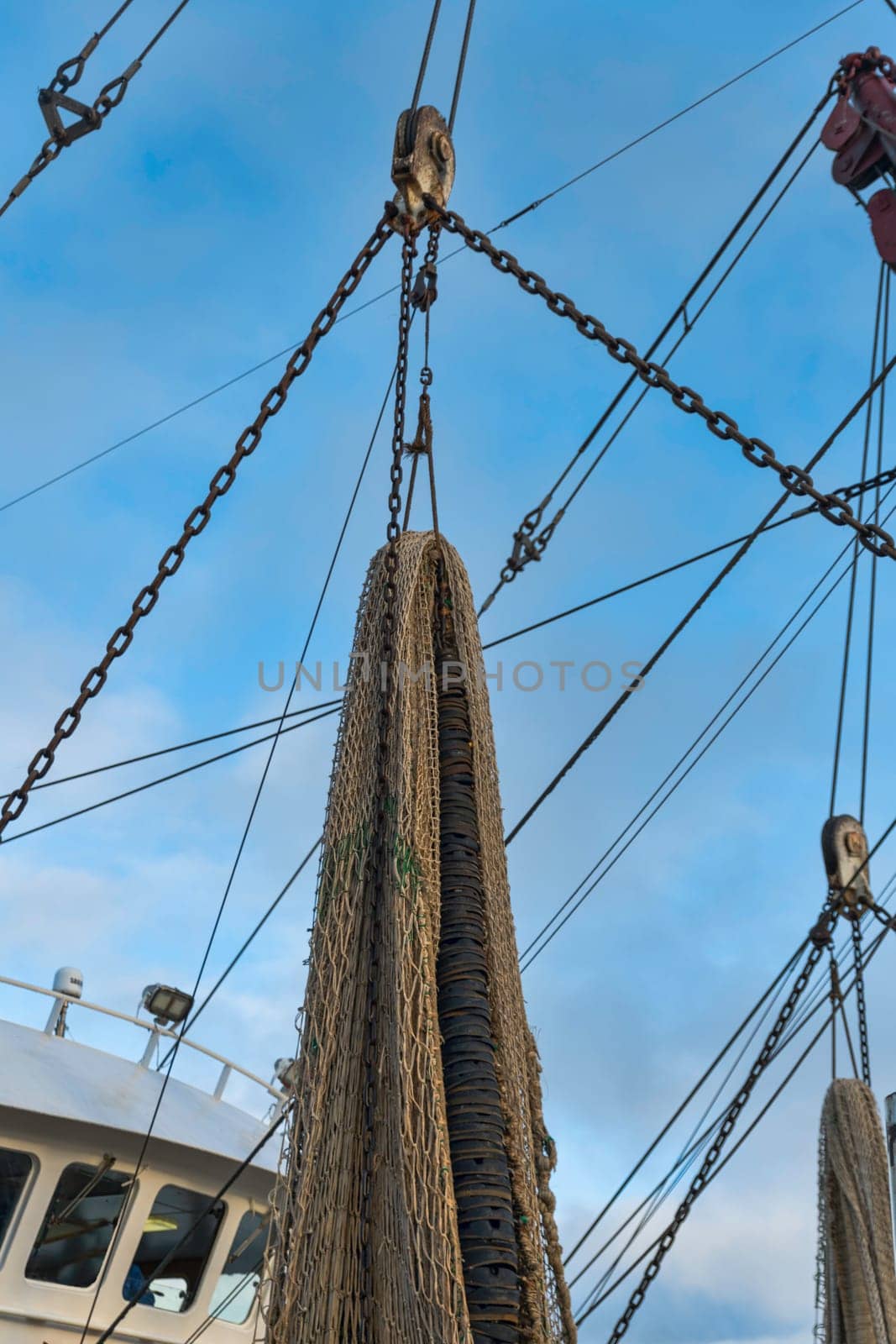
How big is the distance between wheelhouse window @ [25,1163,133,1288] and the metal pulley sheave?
18.3ft

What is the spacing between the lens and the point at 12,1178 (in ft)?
21.0

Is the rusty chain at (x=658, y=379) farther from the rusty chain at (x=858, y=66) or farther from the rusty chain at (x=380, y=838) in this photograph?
the rusty chain at (x=858, y=66)

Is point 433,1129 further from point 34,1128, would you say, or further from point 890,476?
point 34,1128

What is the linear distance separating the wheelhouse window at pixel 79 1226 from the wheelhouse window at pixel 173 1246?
→ 23 cm

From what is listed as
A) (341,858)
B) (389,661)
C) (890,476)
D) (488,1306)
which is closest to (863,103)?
(890,476)

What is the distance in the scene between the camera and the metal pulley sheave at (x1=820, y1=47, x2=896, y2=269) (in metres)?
5.11

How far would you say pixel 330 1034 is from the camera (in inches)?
113

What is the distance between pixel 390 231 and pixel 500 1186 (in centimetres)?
241

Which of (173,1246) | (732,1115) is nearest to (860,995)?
(732,1115)

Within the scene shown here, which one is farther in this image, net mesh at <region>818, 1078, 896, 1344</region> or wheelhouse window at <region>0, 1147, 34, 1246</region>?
wheelhouse window at <region>0, 1147, 34, 1246</region>

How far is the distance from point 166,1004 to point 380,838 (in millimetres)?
5155

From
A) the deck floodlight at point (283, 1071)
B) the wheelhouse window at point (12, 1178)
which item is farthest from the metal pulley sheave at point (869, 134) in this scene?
the wheelhouse window at point (12, 1178)

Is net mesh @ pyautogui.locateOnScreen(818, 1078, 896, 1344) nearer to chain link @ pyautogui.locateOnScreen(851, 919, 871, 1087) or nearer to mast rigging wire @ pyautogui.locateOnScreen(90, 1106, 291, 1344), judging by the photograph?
chain link @ pyautogui.locateOnScreen(851, 919, 871, 1087)

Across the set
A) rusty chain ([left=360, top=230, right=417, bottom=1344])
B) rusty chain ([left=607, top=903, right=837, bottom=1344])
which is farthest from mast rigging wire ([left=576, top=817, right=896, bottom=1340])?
rusty chain ([left=360, top=230, right=417, bottom=1344])
